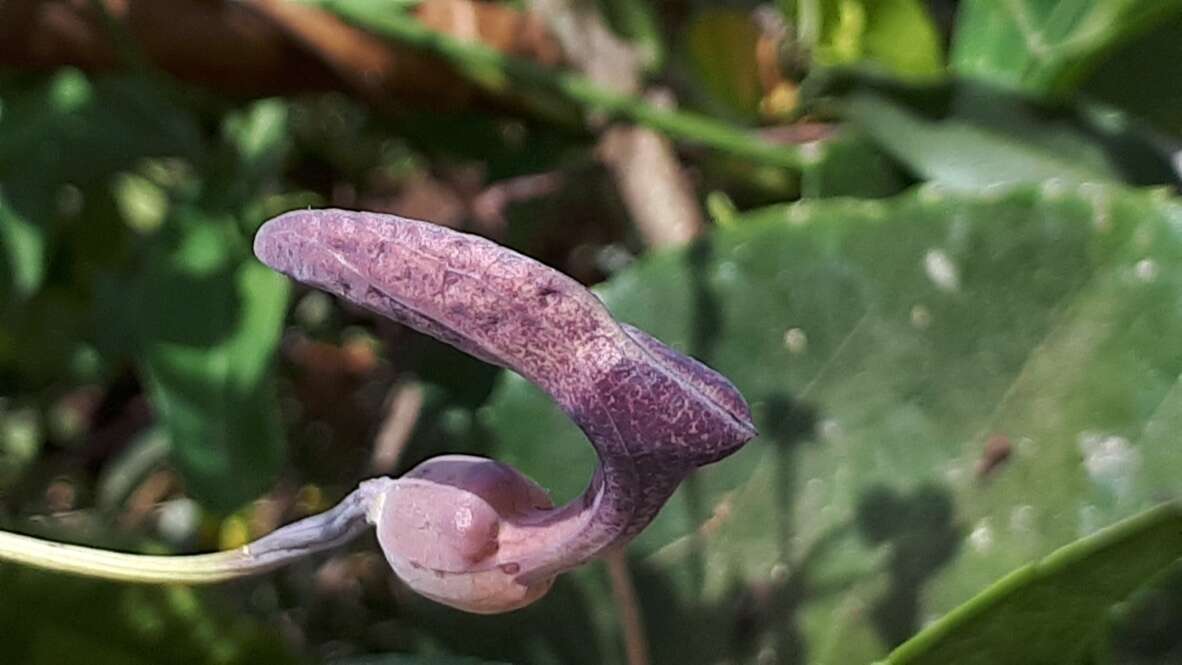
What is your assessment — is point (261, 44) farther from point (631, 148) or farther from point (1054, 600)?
point (1054, 600)

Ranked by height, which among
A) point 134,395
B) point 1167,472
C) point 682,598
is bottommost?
point 134,395

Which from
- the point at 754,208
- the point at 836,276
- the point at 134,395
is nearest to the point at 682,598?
the point at 836,276

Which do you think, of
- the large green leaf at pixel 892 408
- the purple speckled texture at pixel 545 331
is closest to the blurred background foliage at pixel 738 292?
the large green leaf at pixel 892 408

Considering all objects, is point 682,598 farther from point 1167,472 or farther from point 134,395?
point 134,395

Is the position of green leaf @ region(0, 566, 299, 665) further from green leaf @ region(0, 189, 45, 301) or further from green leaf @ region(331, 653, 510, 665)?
green leaf @ region(0, 189, 45, 301)

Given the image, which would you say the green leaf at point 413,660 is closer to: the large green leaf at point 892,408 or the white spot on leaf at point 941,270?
the large green leaf at point 892,408
